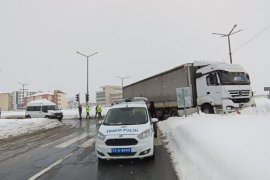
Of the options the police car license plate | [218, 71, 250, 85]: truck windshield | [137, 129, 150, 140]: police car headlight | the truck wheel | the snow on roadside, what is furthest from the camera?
the truck wheel

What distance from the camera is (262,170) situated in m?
4.34

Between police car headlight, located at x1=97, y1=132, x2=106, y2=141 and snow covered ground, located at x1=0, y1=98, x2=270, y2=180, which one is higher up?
police car headlight, located at x1=97, y1=132, x2=106, y2=141

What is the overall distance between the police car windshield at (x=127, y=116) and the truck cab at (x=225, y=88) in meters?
8.91

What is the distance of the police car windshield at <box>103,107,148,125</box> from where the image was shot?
30.2ft

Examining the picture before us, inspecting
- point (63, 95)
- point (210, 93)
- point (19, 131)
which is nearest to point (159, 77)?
point (210, 93)

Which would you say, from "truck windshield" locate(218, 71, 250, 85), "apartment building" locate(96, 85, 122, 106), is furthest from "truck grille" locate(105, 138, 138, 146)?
"apartment building" locate(96, 85, 122, 106)

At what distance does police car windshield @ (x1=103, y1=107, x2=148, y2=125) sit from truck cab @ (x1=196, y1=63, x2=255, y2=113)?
8.91 m

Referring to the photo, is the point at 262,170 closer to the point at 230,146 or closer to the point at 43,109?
the point at 230,146

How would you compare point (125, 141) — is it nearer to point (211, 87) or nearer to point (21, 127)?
point (211, 87)

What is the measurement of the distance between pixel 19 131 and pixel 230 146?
16014mm

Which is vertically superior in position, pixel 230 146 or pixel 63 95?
pixel 63 95

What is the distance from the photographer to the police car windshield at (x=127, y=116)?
30.2 ft

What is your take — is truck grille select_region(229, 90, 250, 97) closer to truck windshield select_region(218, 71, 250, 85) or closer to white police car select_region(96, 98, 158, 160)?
truck windshield select_region(218, 71, 250, 85)

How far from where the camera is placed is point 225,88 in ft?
56.9
